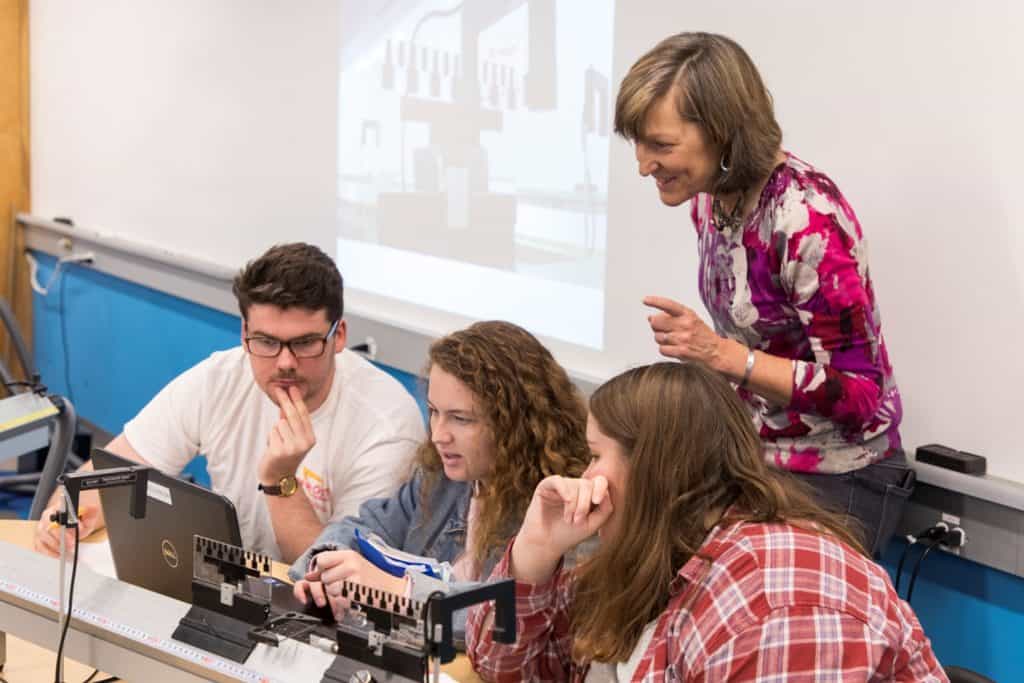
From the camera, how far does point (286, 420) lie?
246 centimetres

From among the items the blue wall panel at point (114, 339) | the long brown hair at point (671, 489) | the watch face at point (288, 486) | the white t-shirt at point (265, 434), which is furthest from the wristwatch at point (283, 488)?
the blue wall panel at point (114, 339)

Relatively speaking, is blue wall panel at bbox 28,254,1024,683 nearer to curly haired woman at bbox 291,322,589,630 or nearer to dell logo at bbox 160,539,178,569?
curly haired woman at bbox 291,322,589,630

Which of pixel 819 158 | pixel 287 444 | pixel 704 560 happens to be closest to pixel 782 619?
pixel 704 560

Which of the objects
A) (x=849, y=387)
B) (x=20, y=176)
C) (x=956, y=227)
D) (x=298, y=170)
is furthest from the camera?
(x=20, y=176)

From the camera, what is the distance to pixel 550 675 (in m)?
1.83

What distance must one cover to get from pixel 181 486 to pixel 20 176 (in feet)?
14.2

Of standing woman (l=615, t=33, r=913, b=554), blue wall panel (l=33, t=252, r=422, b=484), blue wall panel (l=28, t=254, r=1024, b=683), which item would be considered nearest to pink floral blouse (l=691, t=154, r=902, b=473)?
standing woman (l=615, t=33, r=913, b=554)

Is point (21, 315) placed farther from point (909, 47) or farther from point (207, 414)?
point (909, 47)

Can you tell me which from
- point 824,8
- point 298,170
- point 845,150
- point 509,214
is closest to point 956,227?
point 845,150

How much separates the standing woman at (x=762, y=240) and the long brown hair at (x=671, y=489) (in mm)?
558

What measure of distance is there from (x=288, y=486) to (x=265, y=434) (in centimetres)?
28

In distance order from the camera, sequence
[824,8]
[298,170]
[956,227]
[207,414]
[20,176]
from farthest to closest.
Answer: [20,176] < [298,170] < [207,414] < [824,8] < [956,227]

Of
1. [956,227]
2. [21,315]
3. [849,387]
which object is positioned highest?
[956,227]

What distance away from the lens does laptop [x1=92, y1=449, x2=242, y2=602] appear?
181 centimetres
